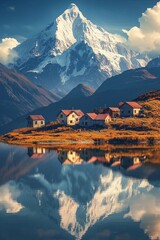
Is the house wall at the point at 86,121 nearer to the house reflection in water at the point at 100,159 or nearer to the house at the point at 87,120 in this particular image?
the house at the point at 87,120

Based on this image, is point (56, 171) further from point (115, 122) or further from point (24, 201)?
point (115, 122)

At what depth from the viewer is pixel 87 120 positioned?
195625 mm

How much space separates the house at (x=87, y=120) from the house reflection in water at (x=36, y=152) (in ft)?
160

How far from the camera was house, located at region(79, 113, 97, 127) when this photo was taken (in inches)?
7627

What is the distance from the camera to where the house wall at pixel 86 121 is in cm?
19388

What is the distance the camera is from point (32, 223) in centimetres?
5978

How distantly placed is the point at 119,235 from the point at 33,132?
5709 inches

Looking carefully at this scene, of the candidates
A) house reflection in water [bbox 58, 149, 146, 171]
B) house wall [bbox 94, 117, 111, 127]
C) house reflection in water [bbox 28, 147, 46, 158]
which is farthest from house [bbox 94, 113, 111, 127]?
house reflection in water [bbox 58, 149, 146, 171]

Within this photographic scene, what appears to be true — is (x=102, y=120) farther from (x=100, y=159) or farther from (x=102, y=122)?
(x=100, y=159)

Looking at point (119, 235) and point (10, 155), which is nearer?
point (119, 235)

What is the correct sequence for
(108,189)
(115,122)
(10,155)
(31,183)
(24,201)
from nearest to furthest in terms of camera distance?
(24,201)
(108,189)
(31,183)
(10,155)
(115,122)

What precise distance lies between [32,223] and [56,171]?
42.6 m

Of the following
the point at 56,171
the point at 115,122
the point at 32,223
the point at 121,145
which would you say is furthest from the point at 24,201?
the point at 115,122

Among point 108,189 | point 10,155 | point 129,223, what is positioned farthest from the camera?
point 10,155
